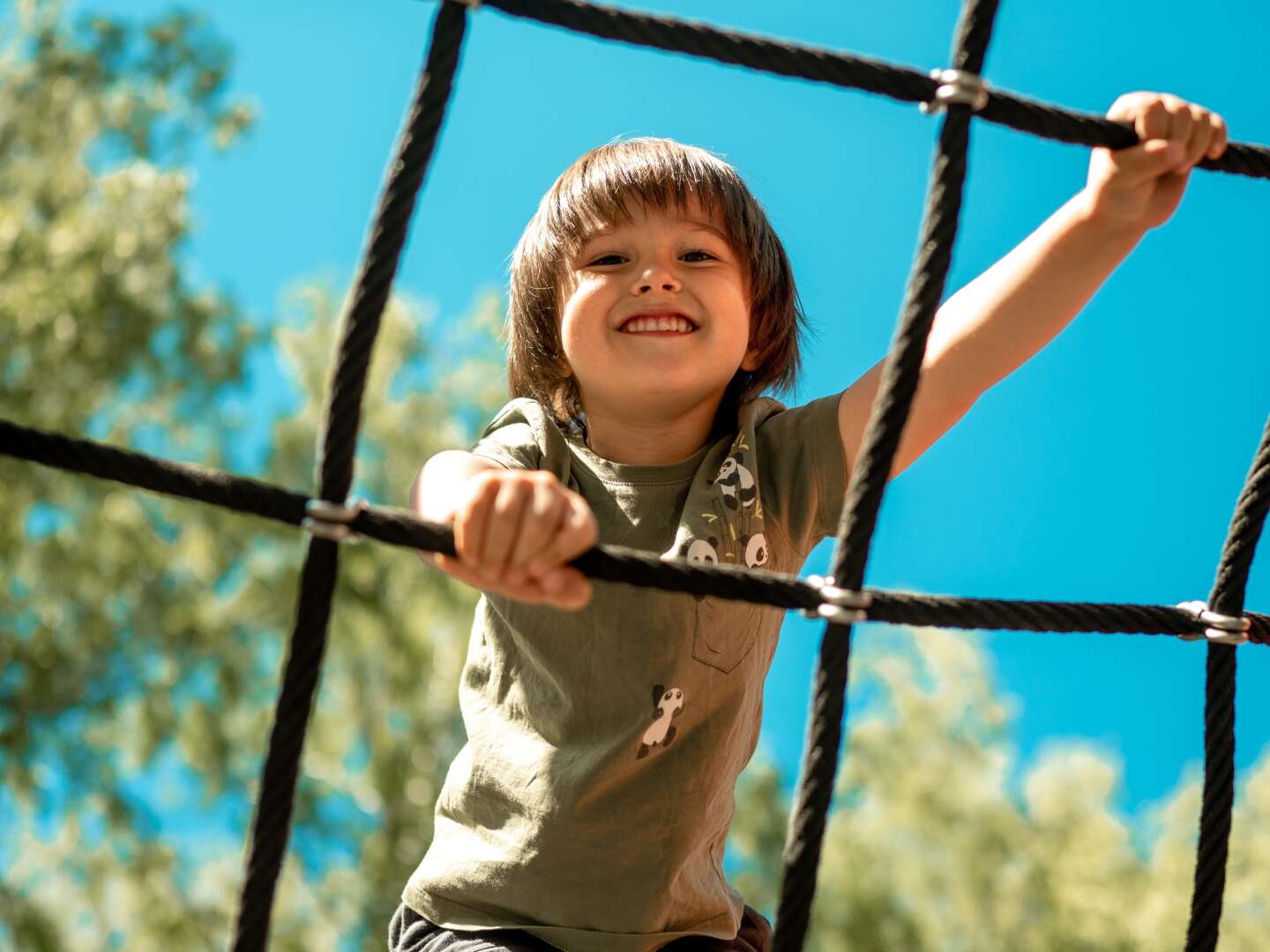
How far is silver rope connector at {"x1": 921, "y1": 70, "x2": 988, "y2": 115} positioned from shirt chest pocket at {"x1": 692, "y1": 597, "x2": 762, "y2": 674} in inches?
15.0

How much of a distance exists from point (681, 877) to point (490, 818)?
143 mm

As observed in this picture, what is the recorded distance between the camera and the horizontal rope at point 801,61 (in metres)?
0.81

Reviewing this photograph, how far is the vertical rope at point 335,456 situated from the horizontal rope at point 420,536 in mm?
30

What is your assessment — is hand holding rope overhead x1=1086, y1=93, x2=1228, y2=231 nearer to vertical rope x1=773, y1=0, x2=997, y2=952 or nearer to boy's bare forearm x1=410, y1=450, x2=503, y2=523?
vertical rope x1=773, y1=0, x2=997, y2=952

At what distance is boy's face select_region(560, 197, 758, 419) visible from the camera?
1109 millimetres

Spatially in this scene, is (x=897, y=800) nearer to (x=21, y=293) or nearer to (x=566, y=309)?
(x=21, y=293)

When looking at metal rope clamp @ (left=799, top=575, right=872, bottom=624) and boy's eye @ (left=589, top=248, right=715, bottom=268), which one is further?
boy's eye @ (left=589, top=248, right=715, bottom=268)

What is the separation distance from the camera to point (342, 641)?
7133 mm

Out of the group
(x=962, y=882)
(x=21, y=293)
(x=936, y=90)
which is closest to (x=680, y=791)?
(x=936, y=90)

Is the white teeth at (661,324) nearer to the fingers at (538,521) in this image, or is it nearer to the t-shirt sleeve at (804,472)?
the t-shirt sleeve at (804,472)

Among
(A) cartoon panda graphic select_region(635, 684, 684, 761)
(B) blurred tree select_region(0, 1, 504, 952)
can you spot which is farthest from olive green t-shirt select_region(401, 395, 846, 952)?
(B) blurred tree select_region(0, 1, 504, 952)

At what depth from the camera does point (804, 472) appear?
1.11 m

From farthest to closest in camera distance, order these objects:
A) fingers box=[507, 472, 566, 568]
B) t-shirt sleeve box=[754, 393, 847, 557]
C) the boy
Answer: t-shirt sleeve box=[754, 393, 847, 557] < the boy < fingers box=[507, 472, 566, 568]

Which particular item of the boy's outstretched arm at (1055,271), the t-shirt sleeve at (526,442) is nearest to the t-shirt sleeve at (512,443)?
the t-shirt sleeve at (526,442)
